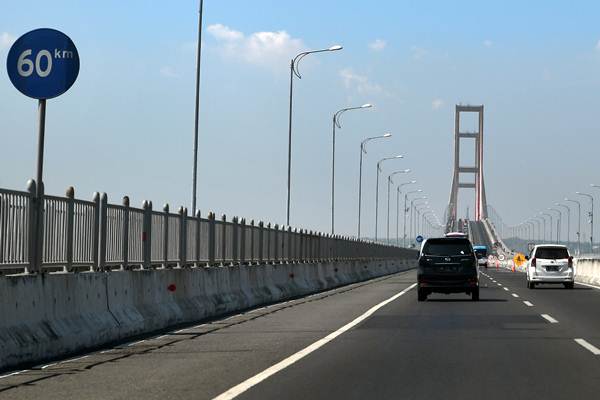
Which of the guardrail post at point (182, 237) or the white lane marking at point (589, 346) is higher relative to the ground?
the guardrail post at point (182, 237)

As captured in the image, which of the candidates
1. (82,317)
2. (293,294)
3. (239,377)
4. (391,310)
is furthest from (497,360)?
(293,294)

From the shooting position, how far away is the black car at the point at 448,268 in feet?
95.3

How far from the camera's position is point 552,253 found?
39094mm

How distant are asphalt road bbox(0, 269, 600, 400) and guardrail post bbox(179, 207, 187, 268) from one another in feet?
5.39

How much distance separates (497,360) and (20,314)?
5.42 m

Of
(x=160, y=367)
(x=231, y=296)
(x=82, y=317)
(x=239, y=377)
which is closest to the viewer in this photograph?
(x=239, y=377)

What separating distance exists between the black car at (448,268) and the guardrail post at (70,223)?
15500 millimetres

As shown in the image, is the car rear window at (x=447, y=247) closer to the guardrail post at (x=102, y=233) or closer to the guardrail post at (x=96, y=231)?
the guardrail post at (x=102, y=233)

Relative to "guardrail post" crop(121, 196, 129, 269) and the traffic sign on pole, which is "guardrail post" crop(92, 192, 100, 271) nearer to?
"guardrail post" crop(121, 196, 129, 269)

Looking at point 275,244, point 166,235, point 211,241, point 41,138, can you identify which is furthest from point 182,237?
point 275,244

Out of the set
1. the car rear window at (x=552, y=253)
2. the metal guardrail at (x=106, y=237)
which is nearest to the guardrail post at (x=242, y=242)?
the metal guardrail at (x=106, y=237)

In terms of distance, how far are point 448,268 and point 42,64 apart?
17.0m

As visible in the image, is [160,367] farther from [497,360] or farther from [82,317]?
[497,360]

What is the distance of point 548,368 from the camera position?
475 inches
